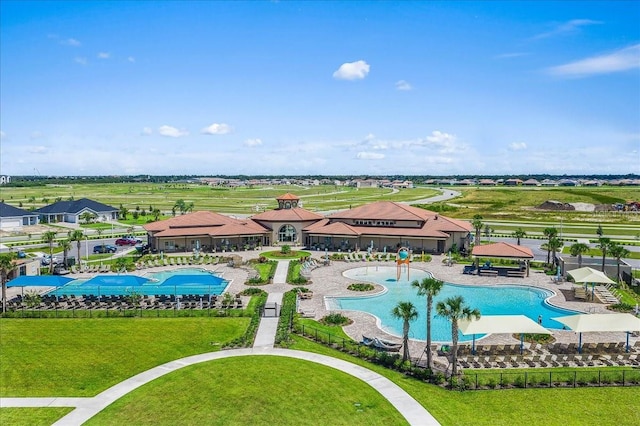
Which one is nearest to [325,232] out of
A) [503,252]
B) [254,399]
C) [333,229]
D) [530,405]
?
[333,229]

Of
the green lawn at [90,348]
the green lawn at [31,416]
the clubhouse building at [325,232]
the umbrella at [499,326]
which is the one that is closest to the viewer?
the green lawn at [31,416]

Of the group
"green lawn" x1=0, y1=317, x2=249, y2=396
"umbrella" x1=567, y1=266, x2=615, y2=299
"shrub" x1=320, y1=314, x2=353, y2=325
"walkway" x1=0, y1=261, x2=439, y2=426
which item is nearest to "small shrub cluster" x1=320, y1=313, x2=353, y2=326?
"shrub" x1=320, y1=314, x2=353, y2=325

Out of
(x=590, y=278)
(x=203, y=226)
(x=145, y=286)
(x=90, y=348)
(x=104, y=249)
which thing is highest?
(x=203, y=226)

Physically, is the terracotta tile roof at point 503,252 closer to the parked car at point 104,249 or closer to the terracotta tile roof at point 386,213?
the terracotta tile roof at point 386,213

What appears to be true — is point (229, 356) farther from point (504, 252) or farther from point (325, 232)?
point (325, 232)

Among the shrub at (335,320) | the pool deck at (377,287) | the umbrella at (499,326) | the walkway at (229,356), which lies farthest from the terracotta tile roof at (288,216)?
the umbrella at (499,326)

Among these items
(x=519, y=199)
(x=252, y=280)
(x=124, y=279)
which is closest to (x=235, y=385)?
(x=124, y=279)

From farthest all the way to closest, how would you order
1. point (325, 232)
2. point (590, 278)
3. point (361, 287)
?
point (325, 232) < point (361, 287) < point (590, 278)
